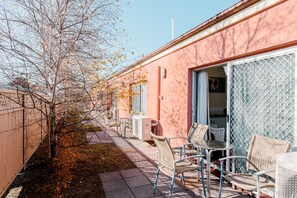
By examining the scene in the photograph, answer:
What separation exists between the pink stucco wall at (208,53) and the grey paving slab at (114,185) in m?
2.22

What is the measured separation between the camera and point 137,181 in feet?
11.1

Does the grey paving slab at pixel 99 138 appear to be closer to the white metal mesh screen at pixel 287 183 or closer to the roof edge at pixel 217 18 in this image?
the roof edge at pixel 217 18

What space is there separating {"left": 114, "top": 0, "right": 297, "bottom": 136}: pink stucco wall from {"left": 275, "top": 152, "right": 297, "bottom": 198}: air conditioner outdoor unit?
1.70 m

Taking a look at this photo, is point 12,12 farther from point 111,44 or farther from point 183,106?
point 183,106

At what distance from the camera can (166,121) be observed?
5.87m

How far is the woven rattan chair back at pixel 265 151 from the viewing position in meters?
2.37

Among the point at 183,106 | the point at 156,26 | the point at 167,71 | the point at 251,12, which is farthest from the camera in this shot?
the point at 156,26

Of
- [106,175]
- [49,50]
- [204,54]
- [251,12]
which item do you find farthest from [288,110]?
[49,50]

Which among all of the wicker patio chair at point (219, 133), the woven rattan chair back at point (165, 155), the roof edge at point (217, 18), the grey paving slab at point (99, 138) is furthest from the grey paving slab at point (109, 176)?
the roof edge at point (217, 18)

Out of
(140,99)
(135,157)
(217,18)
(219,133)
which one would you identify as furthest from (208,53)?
(140,99)

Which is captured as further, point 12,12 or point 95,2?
point 95,2

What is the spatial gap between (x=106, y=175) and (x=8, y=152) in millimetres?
1848

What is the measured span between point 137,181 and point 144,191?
395mm

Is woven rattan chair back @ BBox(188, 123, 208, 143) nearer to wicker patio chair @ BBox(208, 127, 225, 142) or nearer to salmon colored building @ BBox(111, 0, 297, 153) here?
salmon colored building @ BBox(111, 0, 297, 153)
